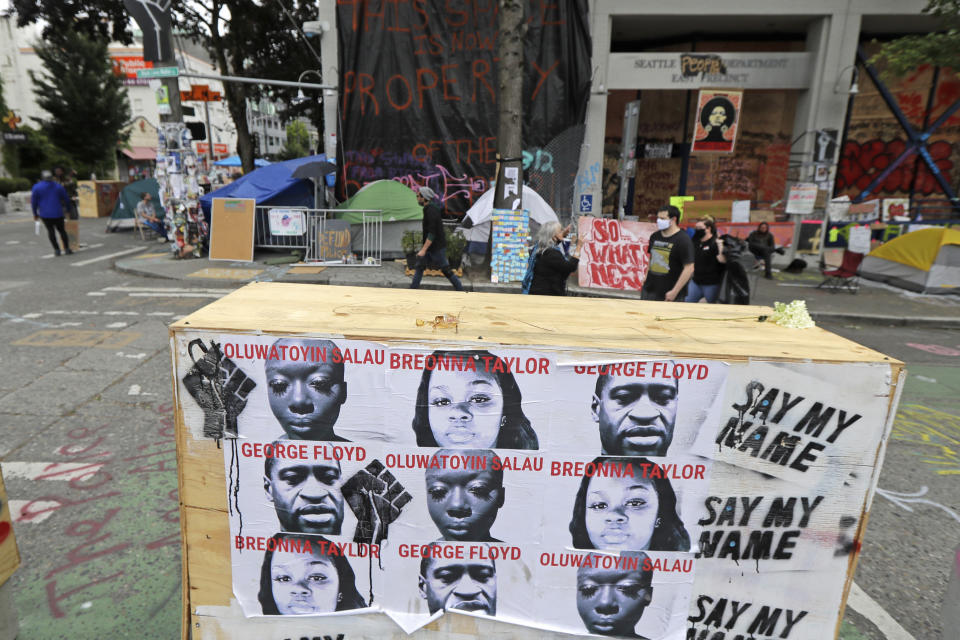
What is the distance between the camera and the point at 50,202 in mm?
12469

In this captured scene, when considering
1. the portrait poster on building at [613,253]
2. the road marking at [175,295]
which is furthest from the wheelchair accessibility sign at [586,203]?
the road marking at [175,295]

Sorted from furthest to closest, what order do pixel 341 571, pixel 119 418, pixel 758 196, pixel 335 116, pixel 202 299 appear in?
pixel 758 196, pixel 335 116, pixel 202 299, pixel 119 418, pixel 341 571

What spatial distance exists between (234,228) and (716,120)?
12.8 metres

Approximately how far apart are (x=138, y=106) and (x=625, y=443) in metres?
72.2

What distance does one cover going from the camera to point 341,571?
2.28m

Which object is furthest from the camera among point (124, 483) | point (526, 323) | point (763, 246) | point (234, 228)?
point (763, 246)

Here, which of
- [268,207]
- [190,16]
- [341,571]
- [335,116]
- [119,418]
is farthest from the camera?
[190,16]

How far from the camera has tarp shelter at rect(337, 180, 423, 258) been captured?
12906 millimetres

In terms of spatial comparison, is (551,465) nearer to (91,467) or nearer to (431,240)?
(91,467)

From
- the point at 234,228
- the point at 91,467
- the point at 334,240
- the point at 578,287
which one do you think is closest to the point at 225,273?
the point at 234,228

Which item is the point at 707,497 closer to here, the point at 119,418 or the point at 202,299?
the point at 119,418

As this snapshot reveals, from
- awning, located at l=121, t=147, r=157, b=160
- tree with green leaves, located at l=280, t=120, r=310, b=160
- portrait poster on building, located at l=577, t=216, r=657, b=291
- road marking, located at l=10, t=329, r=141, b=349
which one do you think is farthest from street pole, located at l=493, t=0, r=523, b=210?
tree with green leaves, located at l=280, t=120, r=310, b=160

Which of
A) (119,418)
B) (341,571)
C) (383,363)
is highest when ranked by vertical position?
(383,363)

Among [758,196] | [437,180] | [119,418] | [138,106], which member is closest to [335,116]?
[437,180]
